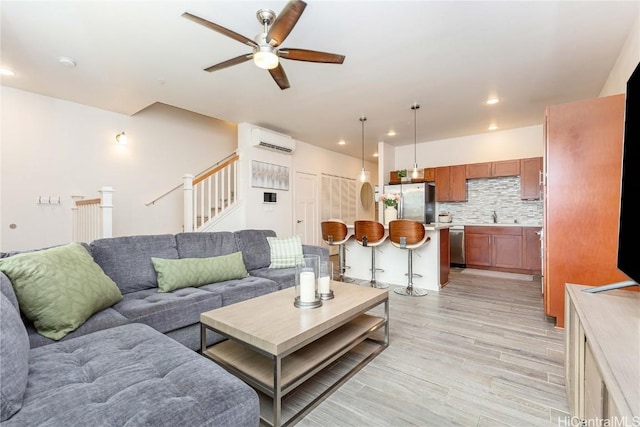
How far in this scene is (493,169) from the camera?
218 inches

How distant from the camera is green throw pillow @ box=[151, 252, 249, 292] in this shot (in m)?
2.47

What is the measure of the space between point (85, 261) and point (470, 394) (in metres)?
2.57

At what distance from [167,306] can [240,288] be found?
62 centimetres

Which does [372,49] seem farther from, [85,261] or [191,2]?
[85,261]

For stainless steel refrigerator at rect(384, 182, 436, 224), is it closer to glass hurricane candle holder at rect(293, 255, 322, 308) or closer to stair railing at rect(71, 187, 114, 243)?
glass hurricane candle holder at rect(293, 255, 322, 308)

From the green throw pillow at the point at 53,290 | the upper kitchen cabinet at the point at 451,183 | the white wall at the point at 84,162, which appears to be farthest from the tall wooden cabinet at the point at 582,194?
the white wall at the point at 84,162

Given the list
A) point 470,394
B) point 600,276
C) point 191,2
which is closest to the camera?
point 470,394

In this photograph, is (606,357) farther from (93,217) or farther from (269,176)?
(269,176)

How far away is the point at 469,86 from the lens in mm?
3541

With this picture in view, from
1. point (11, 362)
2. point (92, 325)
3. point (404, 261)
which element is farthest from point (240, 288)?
point (404, 261)

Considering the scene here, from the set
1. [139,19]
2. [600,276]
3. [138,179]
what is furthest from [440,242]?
[138,179]

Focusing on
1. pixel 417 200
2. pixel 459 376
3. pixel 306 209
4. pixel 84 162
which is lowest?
pixel 459 376

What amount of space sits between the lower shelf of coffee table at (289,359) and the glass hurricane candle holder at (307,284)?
274 millimetres

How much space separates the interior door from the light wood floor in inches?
136
